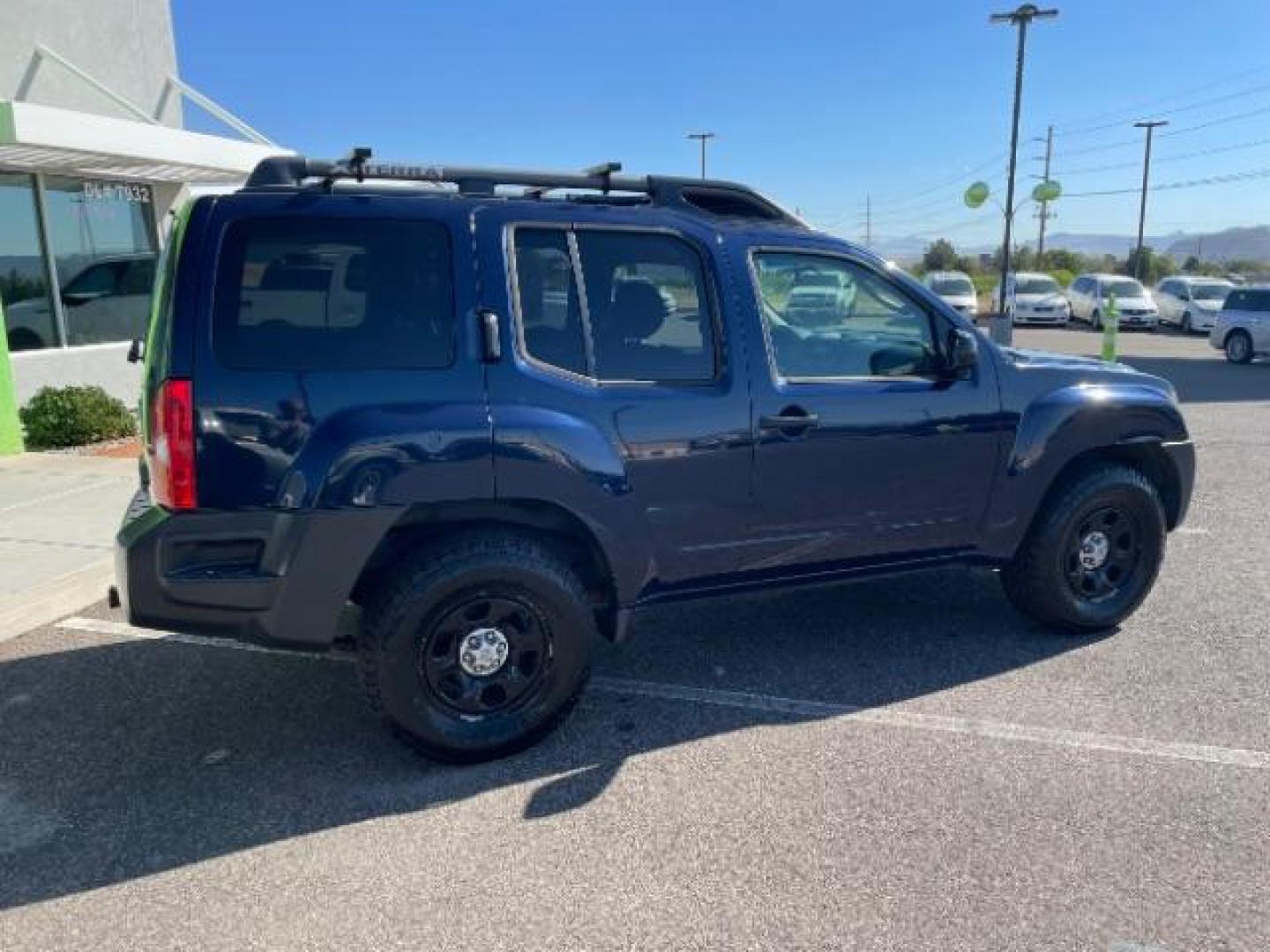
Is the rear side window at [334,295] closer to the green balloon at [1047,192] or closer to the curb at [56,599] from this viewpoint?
the curb at [56,599]

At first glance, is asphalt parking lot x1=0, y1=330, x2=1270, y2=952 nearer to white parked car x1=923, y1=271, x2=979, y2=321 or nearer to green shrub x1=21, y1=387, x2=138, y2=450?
green shrub x1=21, y1=387, x2=138, y2=450

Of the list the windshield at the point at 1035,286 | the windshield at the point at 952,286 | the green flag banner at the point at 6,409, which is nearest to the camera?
the green flag banner at the point at 6,409

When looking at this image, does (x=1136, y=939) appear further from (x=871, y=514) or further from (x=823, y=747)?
(x=871, y=514)

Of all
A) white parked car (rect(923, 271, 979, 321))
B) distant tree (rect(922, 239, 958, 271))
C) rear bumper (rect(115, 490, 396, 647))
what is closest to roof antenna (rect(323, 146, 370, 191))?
rear bumper (rect(115, 490, 396, 647))

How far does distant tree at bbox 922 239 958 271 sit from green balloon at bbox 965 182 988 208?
32.7 meters

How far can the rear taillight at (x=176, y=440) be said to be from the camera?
2932 mm

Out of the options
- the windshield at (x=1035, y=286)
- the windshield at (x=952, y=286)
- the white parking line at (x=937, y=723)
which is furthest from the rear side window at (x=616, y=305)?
the windshield at (x=1035, y=286)

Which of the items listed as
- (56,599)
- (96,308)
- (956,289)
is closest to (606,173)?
(56,599)

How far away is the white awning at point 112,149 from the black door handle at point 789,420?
534 centimetres

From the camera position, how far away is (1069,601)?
173 inches

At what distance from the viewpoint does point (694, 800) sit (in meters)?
3.14

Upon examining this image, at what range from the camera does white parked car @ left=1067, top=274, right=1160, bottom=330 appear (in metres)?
27.4

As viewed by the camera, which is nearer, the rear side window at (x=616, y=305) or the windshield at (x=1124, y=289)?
the rear side window at (x=616, y=305)

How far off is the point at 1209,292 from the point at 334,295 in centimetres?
3040
